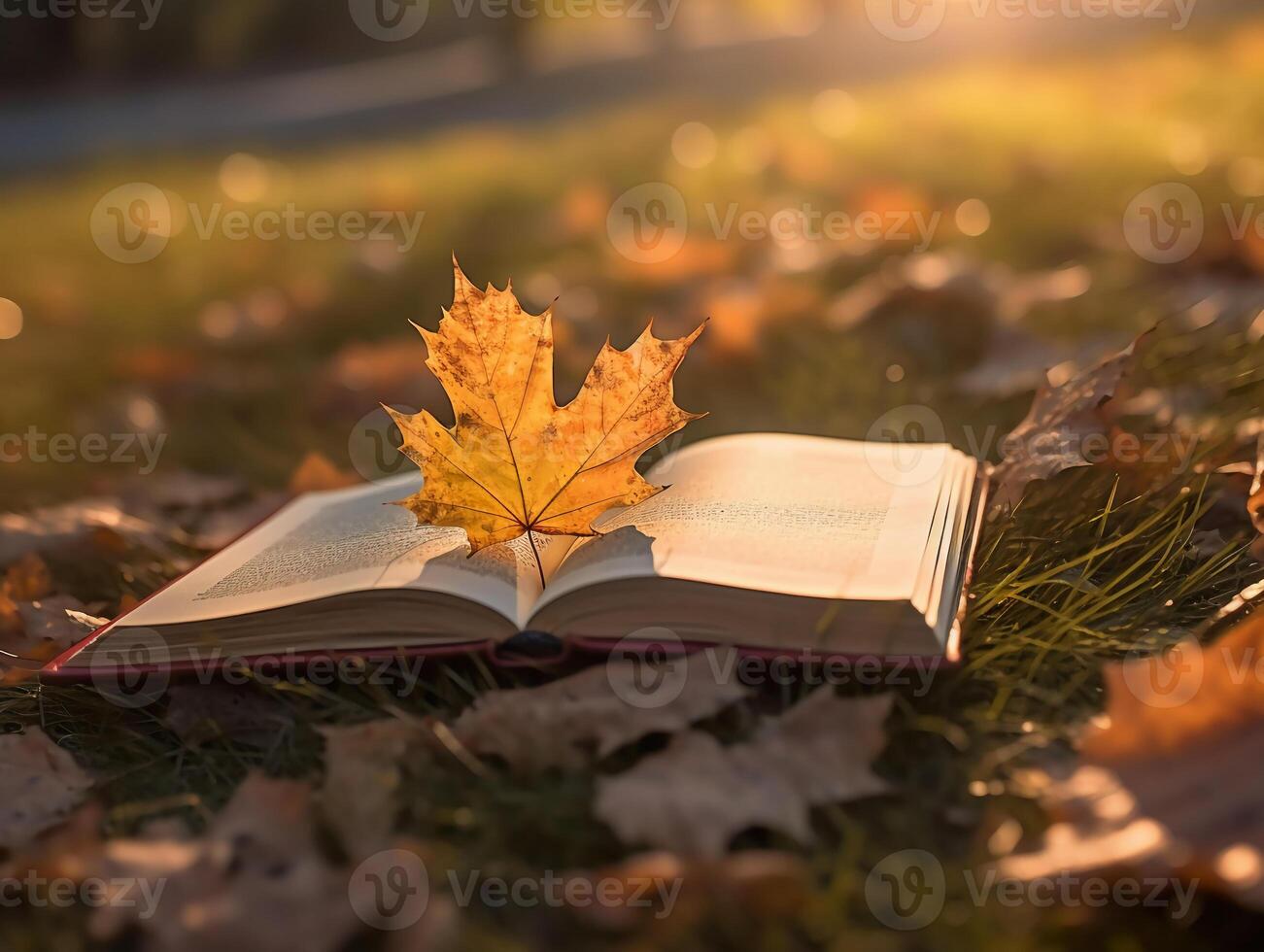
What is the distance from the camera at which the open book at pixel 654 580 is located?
1.30 metres

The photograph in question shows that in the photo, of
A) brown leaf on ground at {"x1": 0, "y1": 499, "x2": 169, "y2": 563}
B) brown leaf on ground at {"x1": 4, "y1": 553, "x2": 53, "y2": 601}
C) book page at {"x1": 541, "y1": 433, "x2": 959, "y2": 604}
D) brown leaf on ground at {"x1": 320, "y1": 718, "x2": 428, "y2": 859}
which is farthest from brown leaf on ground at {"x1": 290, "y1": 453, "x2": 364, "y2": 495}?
brown leaf on ground at {"x1": 320, "y1": 718, "x2": 428, "y2": 859}

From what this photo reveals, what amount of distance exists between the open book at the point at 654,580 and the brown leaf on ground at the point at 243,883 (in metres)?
0.22

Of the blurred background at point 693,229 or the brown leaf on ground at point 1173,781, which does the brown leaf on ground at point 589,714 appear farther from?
the blurred background at point 693,229

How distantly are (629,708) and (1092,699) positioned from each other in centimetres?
50

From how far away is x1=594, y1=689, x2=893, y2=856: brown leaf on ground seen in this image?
3.79 feet

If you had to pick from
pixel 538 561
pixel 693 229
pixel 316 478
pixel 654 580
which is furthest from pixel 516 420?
pixel 693 229

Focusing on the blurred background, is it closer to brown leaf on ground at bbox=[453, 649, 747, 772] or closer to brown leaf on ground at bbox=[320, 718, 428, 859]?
brown leaf on ground at bbox=[453, 649, 747, 772]

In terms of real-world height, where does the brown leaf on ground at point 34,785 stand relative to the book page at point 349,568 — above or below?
below

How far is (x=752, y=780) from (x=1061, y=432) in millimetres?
740

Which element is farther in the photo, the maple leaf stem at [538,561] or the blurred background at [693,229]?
the blurred background at [693,229]

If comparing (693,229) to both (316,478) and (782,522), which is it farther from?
(782,522)

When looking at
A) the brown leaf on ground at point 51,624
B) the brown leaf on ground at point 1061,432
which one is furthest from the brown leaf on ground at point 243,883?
the brown leaf on ground at point 1061,432

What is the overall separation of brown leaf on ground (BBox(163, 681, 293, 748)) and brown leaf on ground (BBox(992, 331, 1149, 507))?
0.97m

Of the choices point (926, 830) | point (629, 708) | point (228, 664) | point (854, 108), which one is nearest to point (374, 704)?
point (228, 664)
